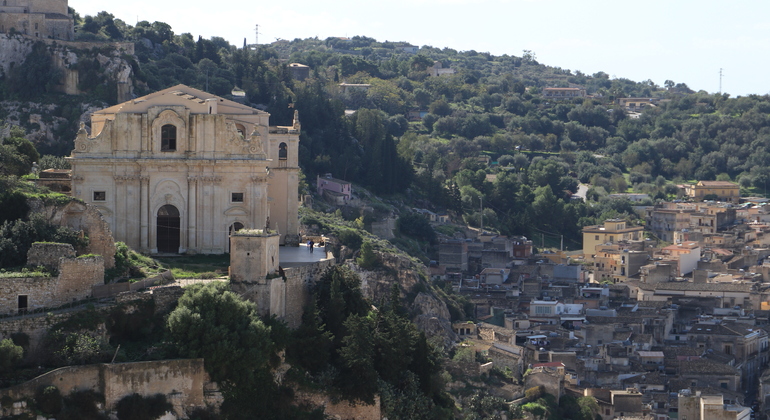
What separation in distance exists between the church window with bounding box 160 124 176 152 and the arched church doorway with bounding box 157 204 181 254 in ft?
5.61

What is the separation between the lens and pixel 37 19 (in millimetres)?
81375

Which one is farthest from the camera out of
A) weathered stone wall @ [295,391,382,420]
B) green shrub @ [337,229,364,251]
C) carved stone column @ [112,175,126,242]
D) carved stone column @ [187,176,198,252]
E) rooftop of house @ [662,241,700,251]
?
rooftop of house @ [662,241,700,251]

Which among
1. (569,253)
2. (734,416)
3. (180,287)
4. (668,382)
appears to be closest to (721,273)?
(569,253)

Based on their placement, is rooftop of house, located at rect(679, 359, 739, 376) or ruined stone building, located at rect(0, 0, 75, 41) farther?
ruined stone building, located at rect(0, 0, 75, 41)

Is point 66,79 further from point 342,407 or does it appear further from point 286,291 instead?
point 342,407

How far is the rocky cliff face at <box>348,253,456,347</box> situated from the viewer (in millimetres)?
60500

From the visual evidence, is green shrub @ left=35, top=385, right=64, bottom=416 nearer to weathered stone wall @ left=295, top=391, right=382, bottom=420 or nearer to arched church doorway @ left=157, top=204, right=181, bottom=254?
weathered stone wall @ left=295, top=391, right=382, bottom=420

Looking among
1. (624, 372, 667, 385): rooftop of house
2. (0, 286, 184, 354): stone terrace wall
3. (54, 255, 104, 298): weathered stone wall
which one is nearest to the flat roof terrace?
(54, 255, 104, 298): weathered stone wall

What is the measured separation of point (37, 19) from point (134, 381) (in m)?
54.0

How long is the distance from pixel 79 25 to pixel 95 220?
204 feet

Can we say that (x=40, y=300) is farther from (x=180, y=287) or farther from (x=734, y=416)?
(x=734, y=416)

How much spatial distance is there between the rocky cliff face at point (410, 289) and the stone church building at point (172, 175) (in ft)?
66.6

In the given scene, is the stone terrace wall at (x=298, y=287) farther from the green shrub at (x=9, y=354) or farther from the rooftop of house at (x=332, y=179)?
the rooftop of house at (x=332, y=179)

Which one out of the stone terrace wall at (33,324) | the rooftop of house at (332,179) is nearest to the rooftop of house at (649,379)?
the rooftop of house at (332,179)
